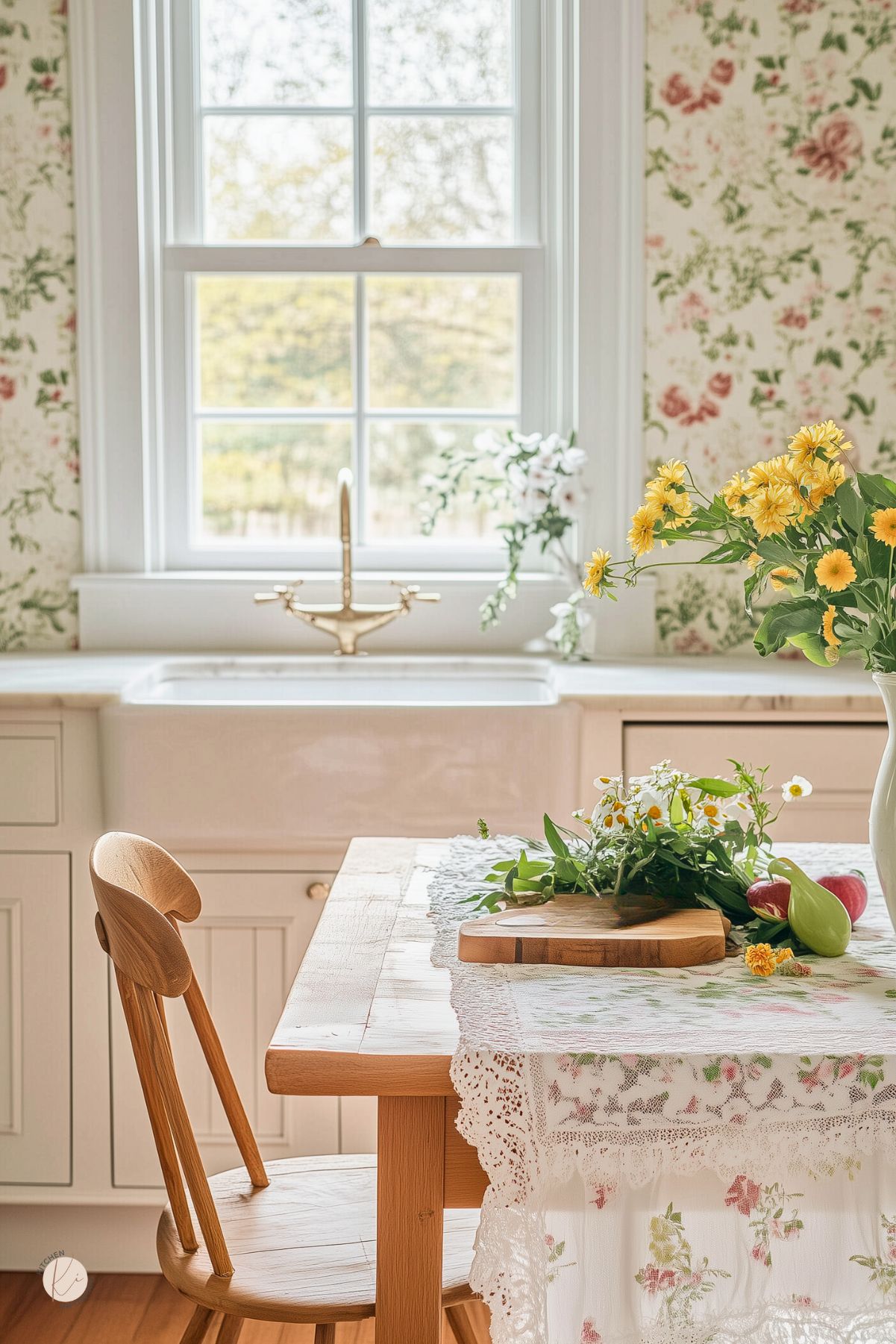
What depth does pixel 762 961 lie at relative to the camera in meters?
1.08

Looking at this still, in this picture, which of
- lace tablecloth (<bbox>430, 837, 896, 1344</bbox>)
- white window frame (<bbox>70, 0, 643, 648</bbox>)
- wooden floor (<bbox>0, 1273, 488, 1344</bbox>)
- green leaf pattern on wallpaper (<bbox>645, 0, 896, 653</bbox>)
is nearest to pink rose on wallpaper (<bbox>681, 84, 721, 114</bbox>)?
green leaf pattern on wallpaper (<bbox>645, 0, 896, 653</bbox>)

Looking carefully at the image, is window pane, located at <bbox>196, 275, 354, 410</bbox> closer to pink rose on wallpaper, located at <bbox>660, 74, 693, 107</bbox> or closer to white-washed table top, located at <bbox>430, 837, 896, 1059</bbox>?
pink rose on wallpaper, located at <bbox>660, 74, 693, 107</bbox>

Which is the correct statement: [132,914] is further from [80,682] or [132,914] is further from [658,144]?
[658,144]

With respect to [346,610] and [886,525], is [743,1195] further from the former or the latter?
[346,610]

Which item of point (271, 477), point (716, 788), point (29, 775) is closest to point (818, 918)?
point (716, 788)

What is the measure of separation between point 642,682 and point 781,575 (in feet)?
3.67

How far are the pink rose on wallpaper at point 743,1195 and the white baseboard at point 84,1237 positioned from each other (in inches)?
62.0

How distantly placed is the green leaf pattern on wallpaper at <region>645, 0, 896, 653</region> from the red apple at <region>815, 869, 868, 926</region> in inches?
60.0

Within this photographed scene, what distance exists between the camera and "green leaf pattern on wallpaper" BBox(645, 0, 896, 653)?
2.56 meters

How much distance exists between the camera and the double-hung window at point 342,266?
9.11ft

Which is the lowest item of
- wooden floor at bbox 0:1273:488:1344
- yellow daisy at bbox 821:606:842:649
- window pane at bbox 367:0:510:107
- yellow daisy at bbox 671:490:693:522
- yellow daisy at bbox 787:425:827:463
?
wooden floor at bbox 0:1273:488:1344

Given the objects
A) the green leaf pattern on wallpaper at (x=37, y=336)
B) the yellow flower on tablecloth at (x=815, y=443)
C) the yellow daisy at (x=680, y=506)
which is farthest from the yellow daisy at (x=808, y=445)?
the green leaf pattern on wallpaper at (x=37, y=336)

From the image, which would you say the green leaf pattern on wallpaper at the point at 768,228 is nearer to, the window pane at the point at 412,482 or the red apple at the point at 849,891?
the window pane at the point at 412,482

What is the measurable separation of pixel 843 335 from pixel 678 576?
1.93 ft
